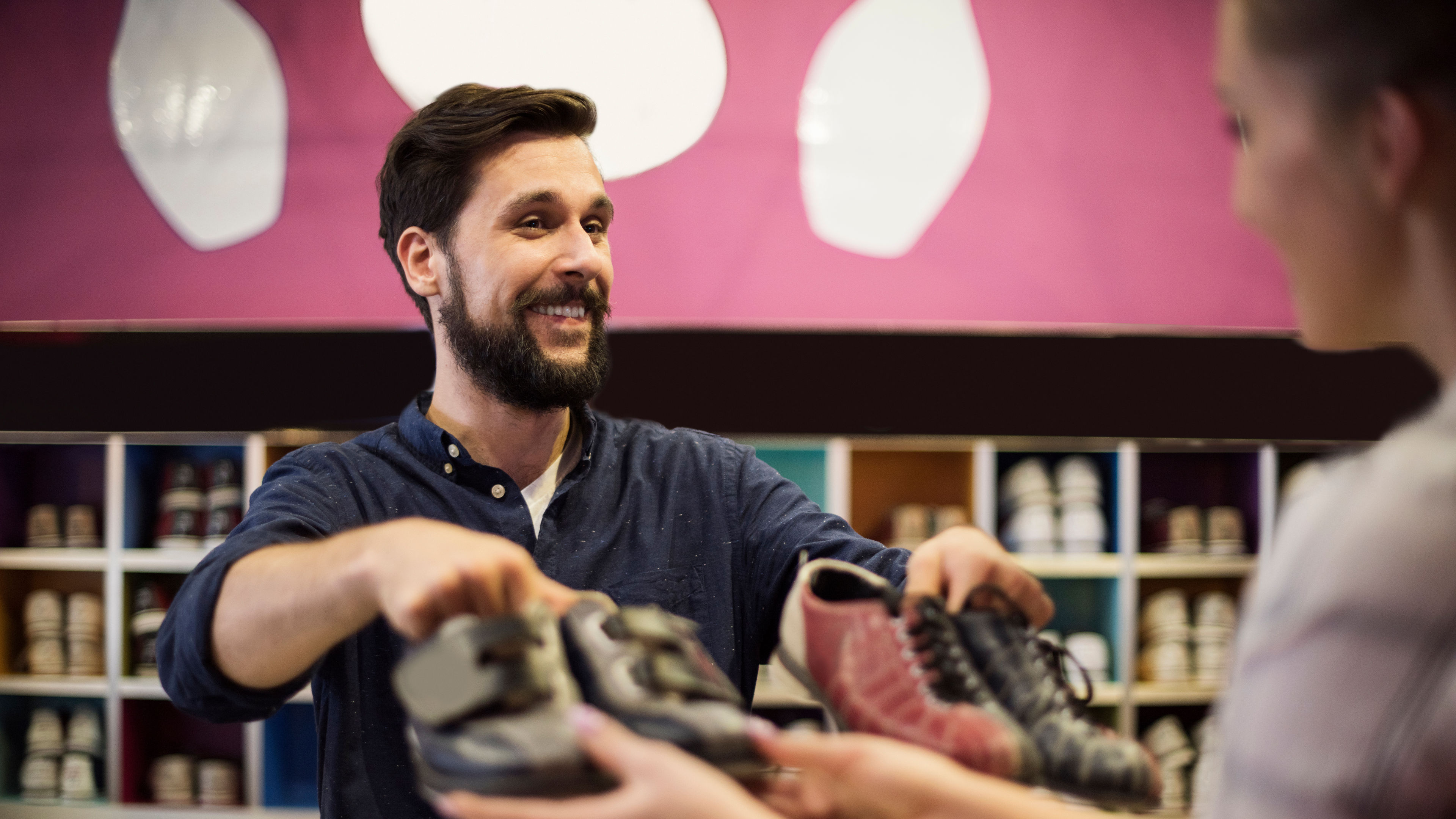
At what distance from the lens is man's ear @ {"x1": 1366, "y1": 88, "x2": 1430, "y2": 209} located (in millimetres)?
602

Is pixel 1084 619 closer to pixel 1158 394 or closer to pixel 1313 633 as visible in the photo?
pixel 1158 394

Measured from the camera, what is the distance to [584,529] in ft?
5.14

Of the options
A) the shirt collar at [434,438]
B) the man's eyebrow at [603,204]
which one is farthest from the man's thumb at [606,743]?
the man's eyebrow at [603,204]

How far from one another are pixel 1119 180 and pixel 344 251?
3.28 m

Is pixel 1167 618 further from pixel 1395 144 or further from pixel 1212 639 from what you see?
pixel 1395 144

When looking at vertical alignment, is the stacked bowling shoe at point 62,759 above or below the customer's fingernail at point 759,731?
below

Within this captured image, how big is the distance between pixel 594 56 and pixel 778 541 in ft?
9.09

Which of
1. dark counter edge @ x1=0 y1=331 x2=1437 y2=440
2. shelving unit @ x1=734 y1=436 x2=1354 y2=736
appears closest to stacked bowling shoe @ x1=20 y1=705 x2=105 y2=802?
dark counter edge @ x1=0 y1=331 x2=1437 y2=440

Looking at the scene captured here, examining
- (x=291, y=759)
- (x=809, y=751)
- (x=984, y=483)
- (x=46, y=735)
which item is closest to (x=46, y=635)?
(x=46, y=735)

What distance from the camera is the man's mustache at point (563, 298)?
163 centimetres

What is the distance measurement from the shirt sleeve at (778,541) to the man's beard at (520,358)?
1.16 feet

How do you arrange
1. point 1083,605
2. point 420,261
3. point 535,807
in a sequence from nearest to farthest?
1. point 535,807
2. point 420,261
3. point 1083,605

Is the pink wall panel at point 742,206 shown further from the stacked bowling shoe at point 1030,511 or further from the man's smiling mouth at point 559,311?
the man's smiling mouth at point 559,311

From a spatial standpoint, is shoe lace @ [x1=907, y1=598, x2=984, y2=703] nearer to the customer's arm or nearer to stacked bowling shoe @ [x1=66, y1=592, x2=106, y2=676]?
the customer's arm
